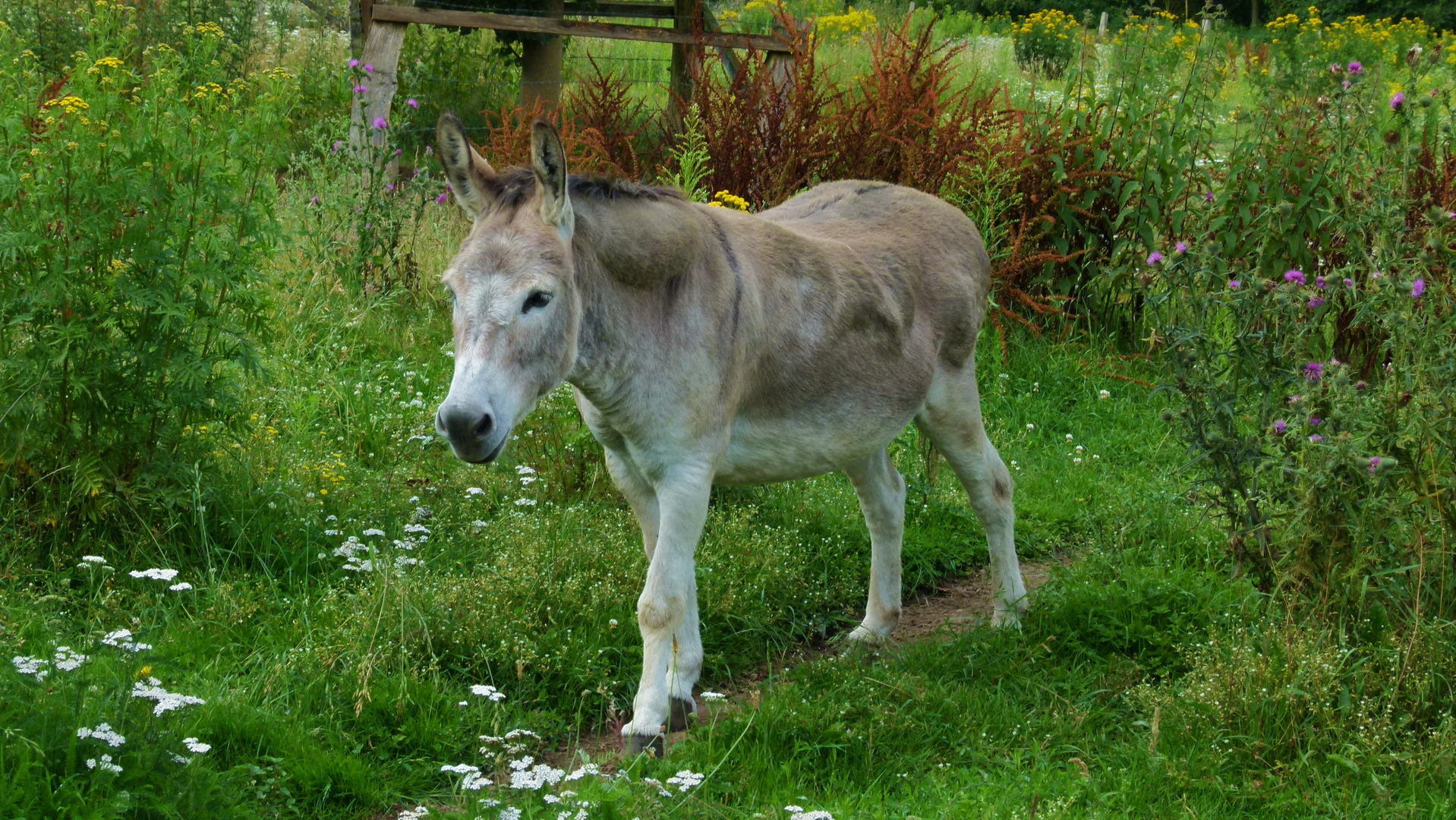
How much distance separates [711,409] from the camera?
378cm

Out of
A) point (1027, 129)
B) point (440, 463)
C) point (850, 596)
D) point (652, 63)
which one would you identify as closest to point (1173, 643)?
point (850, 596)

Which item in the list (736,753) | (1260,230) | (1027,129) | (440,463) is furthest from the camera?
(1027,129)

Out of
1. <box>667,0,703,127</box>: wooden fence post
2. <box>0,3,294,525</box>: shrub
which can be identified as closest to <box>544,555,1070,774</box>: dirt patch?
<box>0,3,294,525</box>: shrub

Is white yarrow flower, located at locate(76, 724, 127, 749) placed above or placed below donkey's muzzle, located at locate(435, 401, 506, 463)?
below

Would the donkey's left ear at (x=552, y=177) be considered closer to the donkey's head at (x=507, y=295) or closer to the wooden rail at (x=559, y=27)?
the donkey's head at (x=507, y=295)

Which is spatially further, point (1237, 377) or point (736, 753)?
point (1237, 377)

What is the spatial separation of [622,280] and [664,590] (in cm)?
97

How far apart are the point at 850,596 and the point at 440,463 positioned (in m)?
2.05

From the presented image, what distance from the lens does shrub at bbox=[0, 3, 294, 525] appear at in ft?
13.7

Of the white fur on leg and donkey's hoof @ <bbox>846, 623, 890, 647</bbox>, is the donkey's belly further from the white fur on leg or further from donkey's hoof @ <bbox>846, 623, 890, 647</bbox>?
donkey's hoof @ <bbox>846, 623, 890, 647</bbox>

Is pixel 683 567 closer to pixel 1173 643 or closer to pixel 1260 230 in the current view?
pixel 1173 643

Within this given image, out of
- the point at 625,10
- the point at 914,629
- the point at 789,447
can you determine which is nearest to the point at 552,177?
the point at 789,447

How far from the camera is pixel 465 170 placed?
350 cm

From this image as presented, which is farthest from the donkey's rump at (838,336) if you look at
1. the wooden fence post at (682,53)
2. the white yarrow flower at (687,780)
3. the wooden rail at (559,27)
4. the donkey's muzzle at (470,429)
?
the wooden fence post at (682,53)
